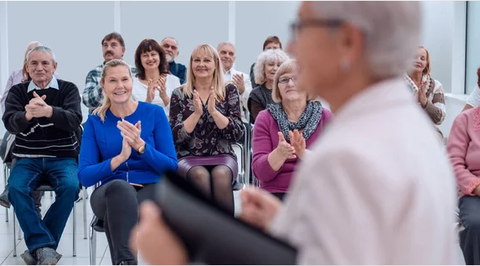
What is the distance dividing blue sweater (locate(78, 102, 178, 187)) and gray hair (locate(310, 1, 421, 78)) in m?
2.42

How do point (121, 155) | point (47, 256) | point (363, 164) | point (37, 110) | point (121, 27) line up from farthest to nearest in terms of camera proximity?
point (121, 27) < point (37, 110) < point (47, 256) < point (121, 155) < point (363, 164)

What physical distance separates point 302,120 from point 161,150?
720mm

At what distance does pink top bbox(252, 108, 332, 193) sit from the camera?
3.30 m

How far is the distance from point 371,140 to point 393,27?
15 cm

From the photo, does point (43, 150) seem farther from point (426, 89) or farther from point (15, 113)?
point (426, 89)

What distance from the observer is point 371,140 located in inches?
33.7

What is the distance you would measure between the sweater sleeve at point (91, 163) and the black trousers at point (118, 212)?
7cm

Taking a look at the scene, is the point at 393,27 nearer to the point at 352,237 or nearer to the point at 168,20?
the point at 352,237

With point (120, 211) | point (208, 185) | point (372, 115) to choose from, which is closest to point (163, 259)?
point (372, 115)

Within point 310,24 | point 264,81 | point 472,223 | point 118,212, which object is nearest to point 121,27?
point 264,81

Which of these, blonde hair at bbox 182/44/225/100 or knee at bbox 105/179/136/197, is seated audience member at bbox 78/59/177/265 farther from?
blonde hair at bbox 182/44/225/100

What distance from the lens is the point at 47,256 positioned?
352 cm

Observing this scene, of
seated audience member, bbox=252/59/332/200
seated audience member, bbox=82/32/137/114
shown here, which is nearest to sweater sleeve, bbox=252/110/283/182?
seated audience member, bbox=252/59/332/200

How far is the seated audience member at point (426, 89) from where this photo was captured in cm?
417
